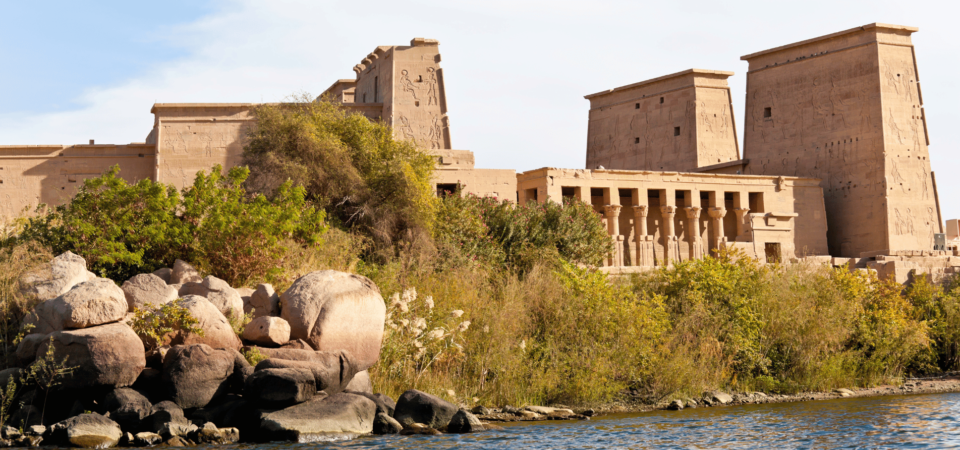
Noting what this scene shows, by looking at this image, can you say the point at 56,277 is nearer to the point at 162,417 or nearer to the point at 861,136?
the point at 162,417

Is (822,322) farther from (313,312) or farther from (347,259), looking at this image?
(313,312)

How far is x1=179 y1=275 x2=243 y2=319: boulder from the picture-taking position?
14148 mm

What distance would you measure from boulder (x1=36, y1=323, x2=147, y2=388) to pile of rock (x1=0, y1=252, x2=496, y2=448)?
0.5 inches

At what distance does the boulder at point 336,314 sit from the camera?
45.8 feet

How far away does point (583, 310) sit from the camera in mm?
18016

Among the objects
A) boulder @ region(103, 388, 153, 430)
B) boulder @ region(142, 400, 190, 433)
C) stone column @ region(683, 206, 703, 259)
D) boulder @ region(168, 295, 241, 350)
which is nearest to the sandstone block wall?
stone column @ region(683, 206, 703, 259)

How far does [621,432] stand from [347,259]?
6338 millimetres

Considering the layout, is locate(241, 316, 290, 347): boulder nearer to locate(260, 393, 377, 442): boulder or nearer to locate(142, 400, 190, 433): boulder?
locate(260, 393, 377, 442): boulder

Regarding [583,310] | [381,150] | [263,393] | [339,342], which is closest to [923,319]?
[583,310]

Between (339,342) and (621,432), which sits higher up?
(339,342)

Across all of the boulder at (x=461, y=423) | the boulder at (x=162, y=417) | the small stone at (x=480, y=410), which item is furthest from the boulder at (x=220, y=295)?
the small stone at (x=480, y=410)

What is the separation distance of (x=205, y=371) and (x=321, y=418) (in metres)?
1.60

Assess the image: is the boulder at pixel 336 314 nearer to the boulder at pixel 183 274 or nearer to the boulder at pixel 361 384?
the boulder at pixel 361 384

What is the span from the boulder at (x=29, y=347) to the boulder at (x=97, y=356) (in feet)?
1.35
